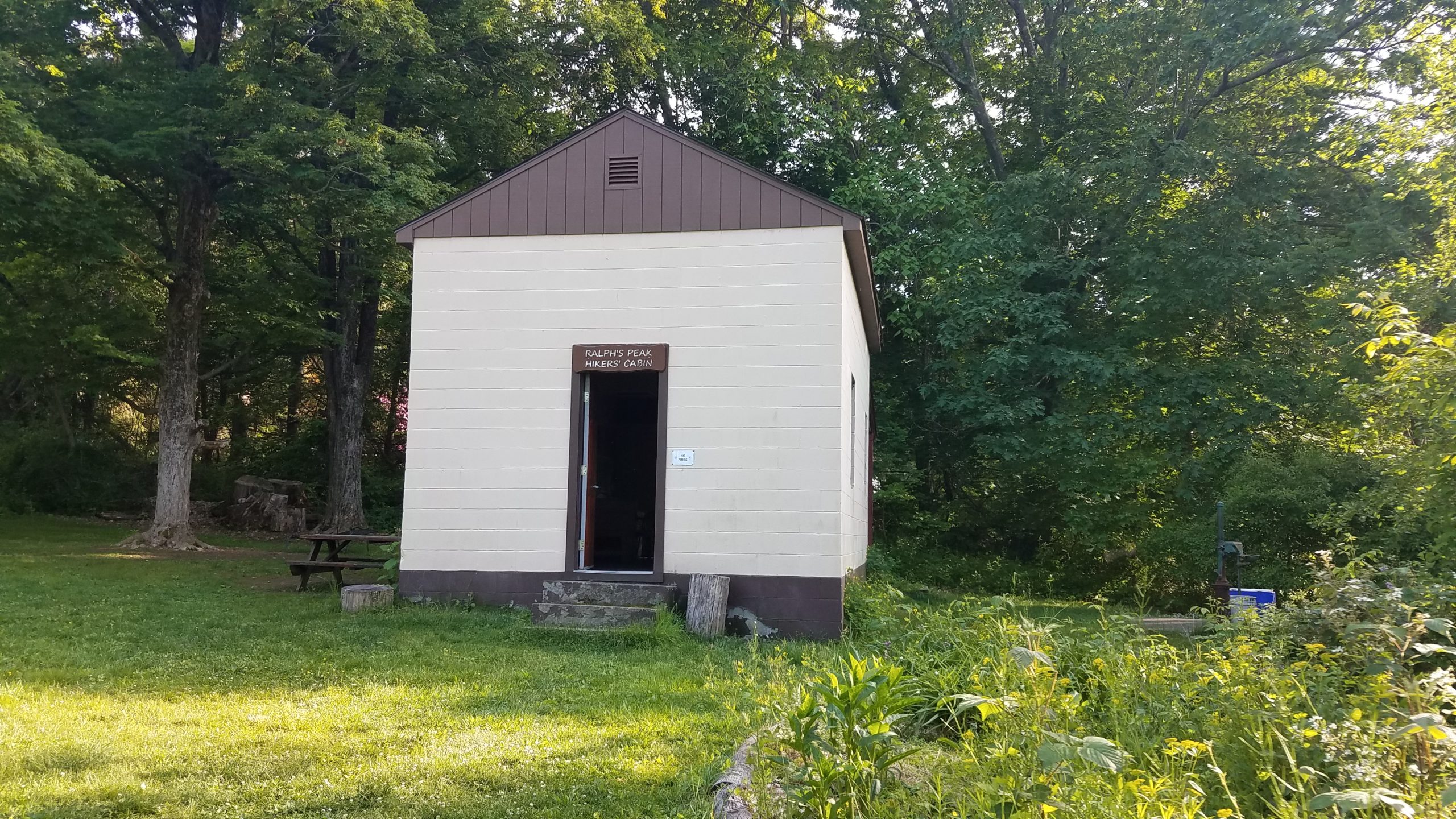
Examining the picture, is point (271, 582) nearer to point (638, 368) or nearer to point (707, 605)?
point (638, 368)

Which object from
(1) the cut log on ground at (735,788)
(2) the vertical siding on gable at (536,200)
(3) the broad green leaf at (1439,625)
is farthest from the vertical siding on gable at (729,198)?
(3) the broad green leaf at (1439,625)

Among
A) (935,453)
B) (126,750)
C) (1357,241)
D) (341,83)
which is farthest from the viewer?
(935,453)

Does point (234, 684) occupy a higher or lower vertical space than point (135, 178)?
lower

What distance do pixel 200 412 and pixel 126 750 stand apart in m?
24.9

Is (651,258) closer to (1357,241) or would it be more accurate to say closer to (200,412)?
(1357,241)

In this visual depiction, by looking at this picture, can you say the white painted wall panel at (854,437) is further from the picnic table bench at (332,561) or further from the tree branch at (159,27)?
the tree branch at (159,27)

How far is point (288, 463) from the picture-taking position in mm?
23906

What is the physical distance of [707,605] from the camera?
8.61m

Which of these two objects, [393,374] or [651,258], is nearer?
[651,258]

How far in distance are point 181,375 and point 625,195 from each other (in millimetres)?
10546

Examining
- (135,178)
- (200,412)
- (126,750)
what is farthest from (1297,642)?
(200,412)

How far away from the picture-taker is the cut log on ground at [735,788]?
3.44 metres

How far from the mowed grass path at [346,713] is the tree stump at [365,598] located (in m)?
0.20

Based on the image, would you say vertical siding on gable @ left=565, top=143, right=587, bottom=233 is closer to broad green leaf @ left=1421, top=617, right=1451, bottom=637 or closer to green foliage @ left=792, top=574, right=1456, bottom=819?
green foliage @ left=792, top=574, right=1456, bottom=819
